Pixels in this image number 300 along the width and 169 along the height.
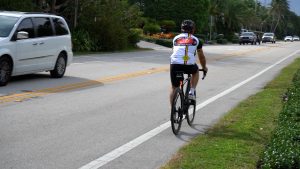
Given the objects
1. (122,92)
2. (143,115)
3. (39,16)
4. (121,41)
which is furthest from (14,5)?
(143,115)

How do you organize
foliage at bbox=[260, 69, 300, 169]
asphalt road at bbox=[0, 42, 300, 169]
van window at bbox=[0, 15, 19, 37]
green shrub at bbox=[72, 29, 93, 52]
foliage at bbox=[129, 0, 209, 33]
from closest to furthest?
foliage at bbox=[260, 69, 300, 169]
asphalt road at bbox=[0, 42, 300, 169]
van window at bbox=[0, 15, 19, 37]
green shrub at bbox=[72, 29, 93, 52]
foliage at bbox=[129, 0, 209, 33]

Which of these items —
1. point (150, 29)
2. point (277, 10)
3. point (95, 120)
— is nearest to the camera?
point (95, 120)

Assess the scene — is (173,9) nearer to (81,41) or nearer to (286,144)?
(81,41)

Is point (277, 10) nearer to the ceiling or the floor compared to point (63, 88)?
nearer to the ceiling

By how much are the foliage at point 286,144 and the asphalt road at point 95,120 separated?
125 centimetres

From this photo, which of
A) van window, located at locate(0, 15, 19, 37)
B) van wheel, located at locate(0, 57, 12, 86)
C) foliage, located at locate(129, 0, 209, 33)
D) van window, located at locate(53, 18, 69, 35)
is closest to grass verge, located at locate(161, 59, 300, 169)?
van wheel, located at locate(0, 57, 12, 86)

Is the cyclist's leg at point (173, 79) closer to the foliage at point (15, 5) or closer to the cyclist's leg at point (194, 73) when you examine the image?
the cyclist's leg at point (194, 73)

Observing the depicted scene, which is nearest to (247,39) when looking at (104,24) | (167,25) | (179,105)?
(167,25)

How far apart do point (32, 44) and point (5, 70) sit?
1.45 m

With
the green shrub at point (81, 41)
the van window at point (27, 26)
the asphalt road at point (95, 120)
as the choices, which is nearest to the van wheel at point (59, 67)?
the asphalt road at point (95, 120)

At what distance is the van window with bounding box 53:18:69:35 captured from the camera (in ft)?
53.1

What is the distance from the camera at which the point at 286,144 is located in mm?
7207

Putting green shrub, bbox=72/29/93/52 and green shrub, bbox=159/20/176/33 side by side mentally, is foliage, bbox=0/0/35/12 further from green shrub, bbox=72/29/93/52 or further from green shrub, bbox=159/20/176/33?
green shrub, bbox=159/20/176/33

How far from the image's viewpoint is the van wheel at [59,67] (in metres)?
16.1
